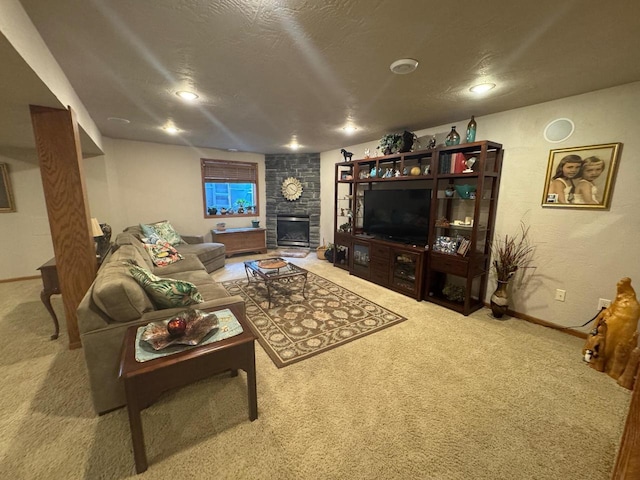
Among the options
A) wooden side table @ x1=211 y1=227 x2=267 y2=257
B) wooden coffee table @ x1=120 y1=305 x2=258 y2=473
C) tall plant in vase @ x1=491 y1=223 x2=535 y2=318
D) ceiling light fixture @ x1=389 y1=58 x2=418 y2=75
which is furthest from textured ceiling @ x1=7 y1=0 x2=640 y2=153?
wooden side table @ x1=211 y1=227 x2=267 y2=257

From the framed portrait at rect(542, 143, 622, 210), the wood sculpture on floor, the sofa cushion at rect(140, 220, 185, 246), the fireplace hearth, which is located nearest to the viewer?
the wood sculpture on floor

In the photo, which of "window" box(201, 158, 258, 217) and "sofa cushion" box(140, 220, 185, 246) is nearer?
"sofa cushion" box(140, 220, 185, 246)

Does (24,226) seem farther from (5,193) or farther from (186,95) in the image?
(186,95)

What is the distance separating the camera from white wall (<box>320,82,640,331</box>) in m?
2.29

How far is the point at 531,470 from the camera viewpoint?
4.47 ft

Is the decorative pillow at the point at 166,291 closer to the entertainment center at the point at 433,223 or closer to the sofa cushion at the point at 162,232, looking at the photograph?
the sofa cushion at the point at 162,232

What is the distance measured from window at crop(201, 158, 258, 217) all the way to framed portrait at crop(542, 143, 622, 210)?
5353mm

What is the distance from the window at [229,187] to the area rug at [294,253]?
46.5 inches

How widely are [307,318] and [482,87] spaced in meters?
2.84

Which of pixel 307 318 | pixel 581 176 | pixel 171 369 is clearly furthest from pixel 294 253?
pixel 581 176

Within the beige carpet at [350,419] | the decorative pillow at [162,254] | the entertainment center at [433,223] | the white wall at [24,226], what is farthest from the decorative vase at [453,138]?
the white wall at [24,226]

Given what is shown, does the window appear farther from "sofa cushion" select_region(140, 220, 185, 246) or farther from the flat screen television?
the flat screen television

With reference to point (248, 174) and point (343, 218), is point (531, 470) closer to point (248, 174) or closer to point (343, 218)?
point (343, 218)

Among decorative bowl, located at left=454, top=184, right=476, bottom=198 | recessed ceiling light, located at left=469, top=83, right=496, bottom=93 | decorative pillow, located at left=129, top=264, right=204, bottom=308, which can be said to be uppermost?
recessed ceiling light, located at left=469, top=83, right=496, bottom=93
